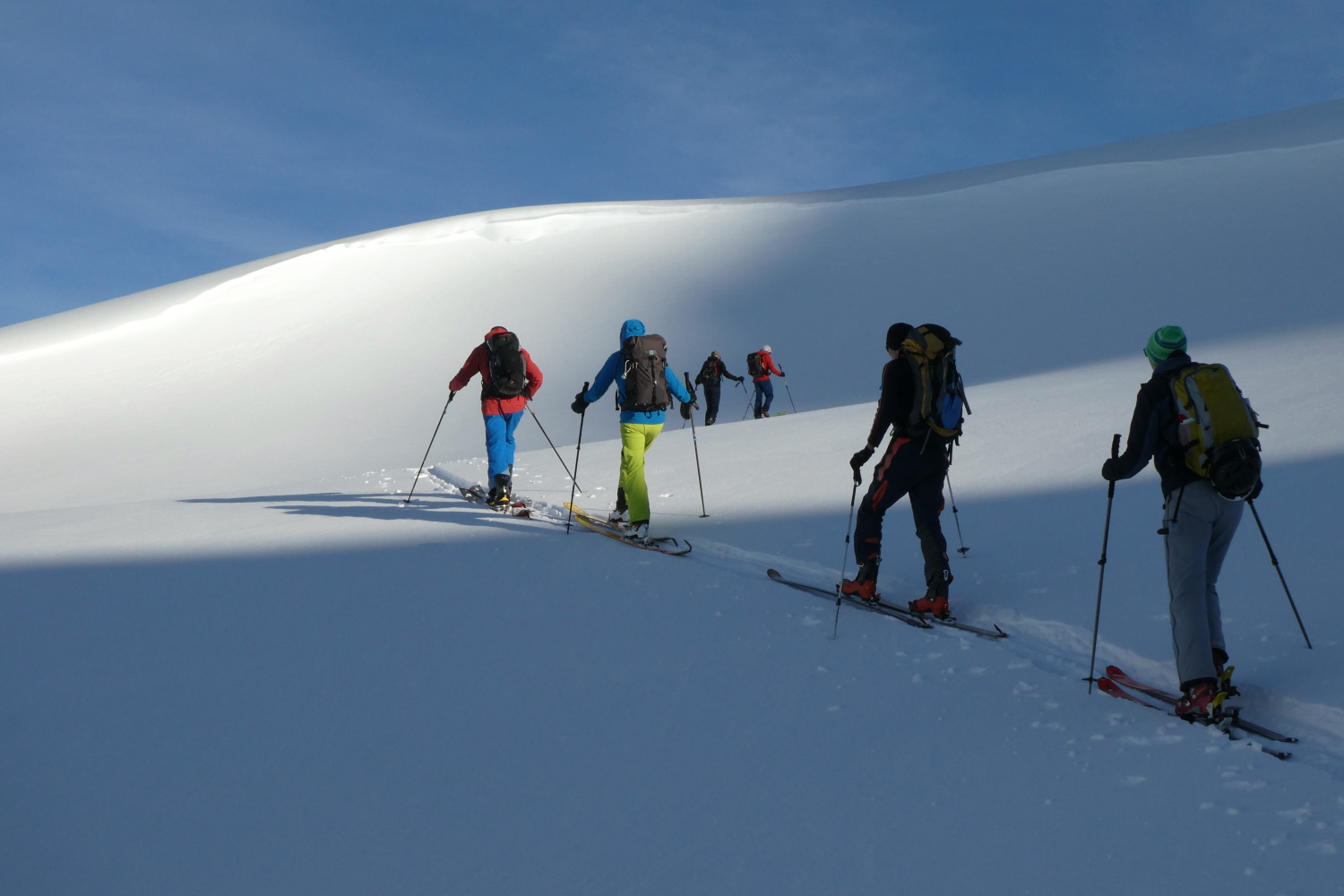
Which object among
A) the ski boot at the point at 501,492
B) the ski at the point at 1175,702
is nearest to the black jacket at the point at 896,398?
the ski at the point at 1175,702

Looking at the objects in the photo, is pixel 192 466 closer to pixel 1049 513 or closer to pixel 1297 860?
pixel 1049 513

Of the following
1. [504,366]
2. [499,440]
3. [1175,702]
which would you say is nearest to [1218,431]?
[1175,702]

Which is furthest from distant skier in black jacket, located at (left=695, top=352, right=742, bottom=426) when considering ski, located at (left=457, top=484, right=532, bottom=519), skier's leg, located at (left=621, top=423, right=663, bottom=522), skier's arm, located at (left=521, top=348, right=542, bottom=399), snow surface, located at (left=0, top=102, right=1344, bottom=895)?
skier's leg, located at (left=621, top=423, right=663, bottom=522)

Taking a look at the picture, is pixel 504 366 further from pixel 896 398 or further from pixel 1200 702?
pixel 1200 702

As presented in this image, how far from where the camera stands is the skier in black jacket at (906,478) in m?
5.49

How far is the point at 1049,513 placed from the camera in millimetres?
7016

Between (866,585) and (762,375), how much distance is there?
37.4ft

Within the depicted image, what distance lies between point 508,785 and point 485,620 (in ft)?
6.92

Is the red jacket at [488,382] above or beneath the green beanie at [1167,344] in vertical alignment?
above

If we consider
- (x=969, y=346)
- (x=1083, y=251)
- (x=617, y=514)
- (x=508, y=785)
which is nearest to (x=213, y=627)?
(x=508, y=785)

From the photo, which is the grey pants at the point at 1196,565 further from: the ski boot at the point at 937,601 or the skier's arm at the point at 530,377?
the skier's arm at the point at 530,377

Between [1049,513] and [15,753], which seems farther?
[1049,513]

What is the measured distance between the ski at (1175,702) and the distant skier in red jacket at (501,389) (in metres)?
6.02

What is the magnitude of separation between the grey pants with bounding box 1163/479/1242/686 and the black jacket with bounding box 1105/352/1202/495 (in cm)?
10
